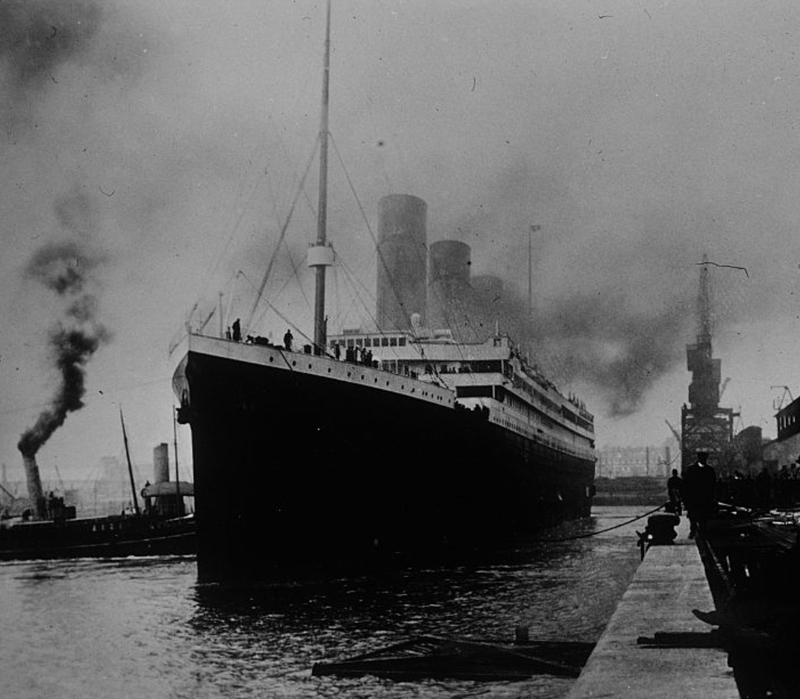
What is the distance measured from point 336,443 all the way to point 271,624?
7.03 m

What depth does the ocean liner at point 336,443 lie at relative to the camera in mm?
19656

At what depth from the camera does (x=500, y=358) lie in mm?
31953

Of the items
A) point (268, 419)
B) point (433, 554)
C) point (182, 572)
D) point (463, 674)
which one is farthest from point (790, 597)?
point (182, 572)

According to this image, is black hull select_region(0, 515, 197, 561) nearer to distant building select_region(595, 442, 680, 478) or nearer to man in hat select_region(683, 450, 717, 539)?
man in hat select_region(683, 450, 717, 539)

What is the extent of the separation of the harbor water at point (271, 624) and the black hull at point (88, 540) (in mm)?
7834

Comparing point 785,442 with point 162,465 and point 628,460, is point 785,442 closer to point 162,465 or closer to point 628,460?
point 162,465

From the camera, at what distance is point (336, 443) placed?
21.0 meters

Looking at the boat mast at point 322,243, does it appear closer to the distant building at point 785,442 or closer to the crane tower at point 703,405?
the distant building at point 785,442

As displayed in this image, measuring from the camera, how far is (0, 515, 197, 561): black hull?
1280 inches

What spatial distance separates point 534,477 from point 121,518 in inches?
725

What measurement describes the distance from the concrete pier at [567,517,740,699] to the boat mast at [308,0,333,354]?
16.7m

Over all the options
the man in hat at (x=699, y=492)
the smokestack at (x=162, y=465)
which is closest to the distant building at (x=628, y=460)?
the smokestack at (x=162, y=465)

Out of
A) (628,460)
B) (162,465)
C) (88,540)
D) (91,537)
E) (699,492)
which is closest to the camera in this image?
(699,492)

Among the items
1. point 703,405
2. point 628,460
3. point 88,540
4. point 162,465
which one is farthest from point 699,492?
point 628,460
